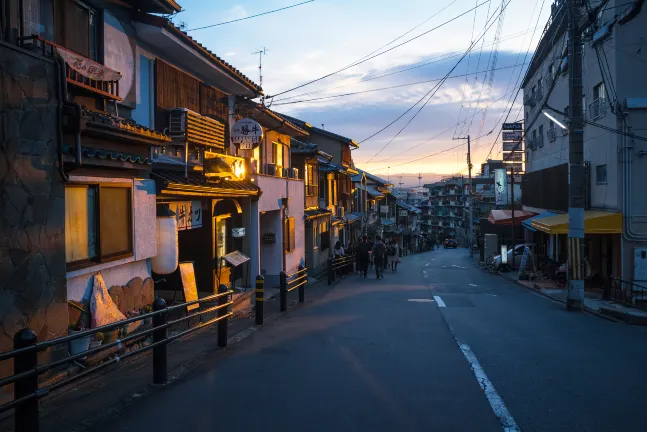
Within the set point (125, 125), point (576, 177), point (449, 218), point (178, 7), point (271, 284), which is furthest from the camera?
point (449, 218)

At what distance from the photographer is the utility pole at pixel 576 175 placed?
15.1m

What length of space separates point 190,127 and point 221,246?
497 centimetres

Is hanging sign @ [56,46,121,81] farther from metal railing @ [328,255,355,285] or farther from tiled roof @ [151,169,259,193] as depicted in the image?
metal railing @ [328,255,355,285]

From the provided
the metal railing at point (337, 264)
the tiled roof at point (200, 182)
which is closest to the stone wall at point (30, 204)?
the tiled roof at point (200, 182)

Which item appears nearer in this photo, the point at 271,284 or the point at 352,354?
the point at 352,354

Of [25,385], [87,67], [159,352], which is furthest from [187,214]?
[25,385]

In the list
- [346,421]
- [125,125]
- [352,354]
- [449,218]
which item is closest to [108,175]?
[125,125]

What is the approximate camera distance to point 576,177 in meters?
15.2

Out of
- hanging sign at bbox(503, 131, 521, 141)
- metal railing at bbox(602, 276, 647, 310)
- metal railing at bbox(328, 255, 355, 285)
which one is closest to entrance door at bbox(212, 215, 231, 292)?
metal railing at bbox(328, 255, 355, 285)

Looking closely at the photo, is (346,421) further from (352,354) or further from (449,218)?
(449,218)

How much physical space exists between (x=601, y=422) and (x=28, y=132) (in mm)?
7156

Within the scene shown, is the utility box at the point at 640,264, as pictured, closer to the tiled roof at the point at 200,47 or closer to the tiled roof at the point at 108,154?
the tiled roof at the point at 200,47

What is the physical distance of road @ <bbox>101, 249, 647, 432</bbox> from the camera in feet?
18.7

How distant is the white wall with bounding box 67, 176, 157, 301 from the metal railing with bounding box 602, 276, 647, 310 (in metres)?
14.3
